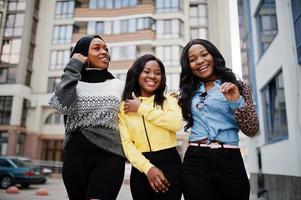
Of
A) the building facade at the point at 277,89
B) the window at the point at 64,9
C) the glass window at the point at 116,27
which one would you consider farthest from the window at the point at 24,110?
the building facade at the point at 277,89

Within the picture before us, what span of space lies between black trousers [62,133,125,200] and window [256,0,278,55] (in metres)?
7.03

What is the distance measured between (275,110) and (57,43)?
800 inches

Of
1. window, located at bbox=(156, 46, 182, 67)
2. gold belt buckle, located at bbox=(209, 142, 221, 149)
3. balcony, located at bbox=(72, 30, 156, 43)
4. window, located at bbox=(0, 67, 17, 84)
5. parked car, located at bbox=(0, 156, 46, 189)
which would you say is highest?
balcony, located at bbox=(72, 30, 156, 43)

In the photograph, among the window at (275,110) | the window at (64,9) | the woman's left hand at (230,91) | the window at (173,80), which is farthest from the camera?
the window at (64,9)

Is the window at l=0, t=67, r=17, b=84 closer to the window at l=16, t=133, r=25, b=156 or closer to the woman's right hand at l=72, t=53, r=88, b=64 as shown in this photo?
the window at l=16, t=133, r=25, b=156

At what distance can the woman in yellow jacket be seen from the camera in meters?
2.06

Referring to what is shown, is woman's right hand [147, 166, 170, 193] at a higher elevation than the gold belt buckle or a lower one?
lower

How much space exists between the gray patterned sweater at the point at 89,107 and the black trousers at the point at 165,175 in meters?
0.21

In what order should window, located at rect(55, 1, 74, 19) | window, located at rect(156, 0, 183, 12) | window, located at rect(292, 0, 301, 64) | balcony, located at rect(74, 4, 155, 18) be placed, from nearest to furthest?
window, located at rect(292, 0, 301, 64), window, located at rect(156, 0, 183, 12), balcony, located at rect(74, 4, 155, 18), window, located at rect(55, 1, 74, 19)

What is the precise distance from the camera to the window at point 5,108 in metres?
23.1

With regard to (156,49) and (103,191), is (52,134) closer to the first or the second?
(156,49)

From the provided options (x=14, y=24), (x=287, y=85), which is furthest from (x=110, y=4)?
(x=287, y=85)

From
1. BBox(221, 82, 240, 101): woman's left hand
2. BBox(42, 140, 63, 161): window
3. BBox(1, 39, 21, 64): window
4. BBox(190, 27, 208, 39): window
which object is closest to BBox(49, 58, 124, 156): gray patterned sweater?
BBox(221, 82, 240, 101): woman's left hand

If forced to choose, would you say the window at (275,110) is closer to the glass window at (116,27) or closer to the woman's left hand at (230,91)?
the woman's left hand at (230,91)
